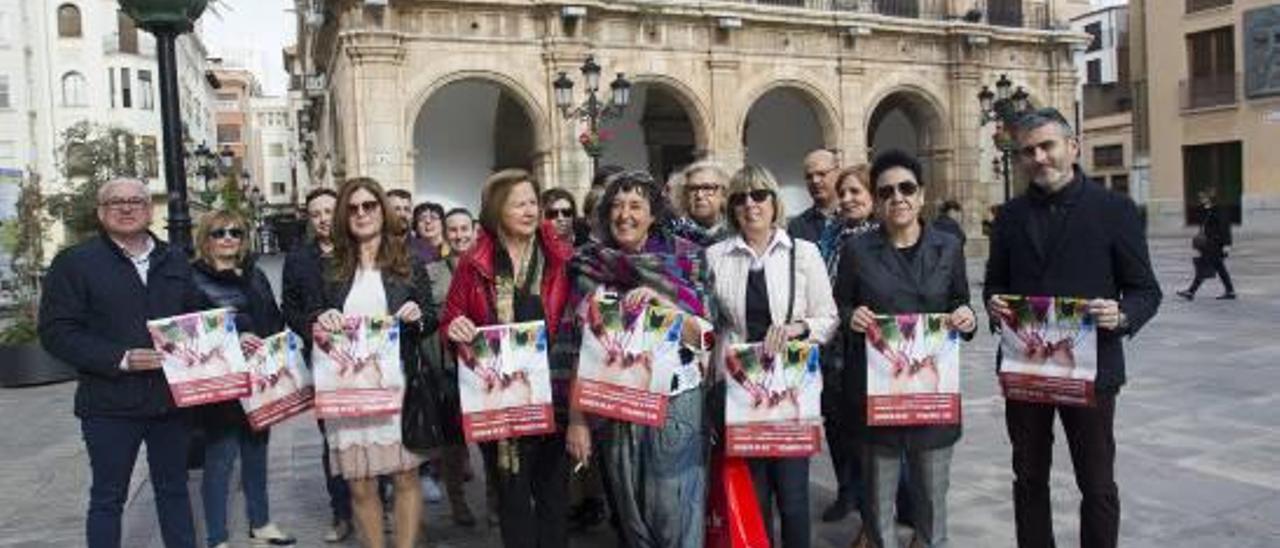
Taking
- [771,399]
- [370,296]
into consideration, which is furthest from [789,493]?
[370,296]

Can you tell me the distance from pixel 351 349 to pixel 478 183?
19.2 meters

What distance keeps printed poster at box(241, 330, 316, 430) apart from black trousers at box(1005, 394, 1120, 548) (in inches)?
124

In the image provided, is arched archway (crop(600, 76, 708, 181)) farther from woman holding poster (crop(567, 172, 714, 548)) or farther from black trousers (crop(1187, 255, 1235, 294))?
woman holding poster (crop(567, 172, 714, 548))

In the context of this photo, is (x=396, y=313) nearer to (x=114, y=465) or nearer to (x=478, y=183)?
(x=114, y=465)

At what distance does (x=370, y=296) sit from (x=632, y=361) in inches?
54.6

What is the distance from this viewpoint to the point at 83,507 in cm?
642

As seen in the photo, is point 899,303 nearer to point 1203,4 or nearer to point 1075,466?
point 1075,466

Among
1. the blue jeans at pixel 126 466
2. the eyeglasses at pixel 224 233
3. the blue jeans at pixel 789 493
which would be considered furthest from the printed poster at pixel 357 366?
the blue jeans at pixel 789 493

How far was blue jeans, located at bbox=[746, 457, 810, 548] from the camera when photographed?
416 centimetres

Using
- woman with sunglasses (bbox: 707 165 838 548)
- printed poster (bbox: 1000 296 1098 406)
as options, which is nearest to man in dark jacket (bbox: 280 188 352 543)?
woman with sunglasses (bbox: 707 165 838 548)

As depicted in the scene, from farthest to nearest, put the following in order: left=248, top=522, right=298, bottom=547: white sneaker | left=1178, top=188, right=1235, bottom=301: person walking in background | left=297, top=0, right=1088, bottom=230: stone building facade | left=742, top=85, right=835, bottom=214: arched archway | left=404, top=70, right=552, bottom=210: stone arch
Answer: left=742, top=85, right=835, bottom=214: arched archway, left=404, top=70, right=552, bottom=210: stone arch, left=297, top=0, right=1088, bottom=230: stone building facade, left=1178, top=188, right=1235, bottom=301: person walking in background, left=248, top=522, right=298, bottom=547: white sneaker

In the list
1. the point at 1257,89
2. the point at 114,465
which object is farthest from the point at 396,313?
the point at 1257,89

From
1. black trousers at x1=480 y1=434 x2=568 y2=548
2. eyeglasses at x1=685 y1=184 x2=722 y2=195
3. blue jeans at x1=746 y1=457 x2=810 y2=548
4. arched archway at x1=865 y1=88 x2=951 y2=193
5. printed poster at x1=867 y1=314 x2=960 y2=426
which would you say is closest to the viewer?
printed poster at x1=867 y1=314 x2=960 y2=426

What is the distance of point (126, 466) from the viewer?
4324 mm
